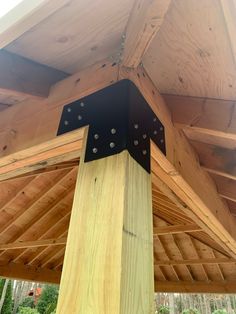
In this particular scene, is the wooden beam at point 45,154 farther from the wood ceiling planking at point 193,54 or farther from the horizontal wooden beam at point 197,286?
the horizontal wooden beam at point 197,286

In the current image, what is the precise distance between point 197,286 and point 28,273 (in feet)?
11.2

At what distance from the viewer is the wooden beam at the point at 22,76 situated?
1.21 meters

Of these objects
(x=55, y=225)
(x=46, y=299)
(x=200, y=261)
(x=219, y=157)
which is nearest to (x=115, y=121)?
(x=219, y=157)

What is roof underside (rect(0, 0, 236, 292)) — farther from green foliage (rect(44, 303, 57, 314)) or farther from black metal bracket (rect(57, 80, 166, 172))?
green foliage (rect(44, 303, 57, 314))

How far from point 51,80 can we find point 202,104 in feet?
2.47

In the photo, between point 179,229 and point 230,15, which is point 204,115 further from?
point 179,229

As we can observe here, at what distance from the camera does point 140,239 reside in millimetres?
778

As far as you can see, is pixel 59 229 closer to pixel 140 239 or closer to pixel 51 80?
pixel 51 80

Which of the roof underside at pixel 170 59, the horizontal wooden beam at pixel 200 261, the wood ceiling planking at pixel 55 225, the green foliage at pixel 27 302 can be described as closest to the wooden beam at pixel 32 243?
the wood ceiling planking at pixel 55 225

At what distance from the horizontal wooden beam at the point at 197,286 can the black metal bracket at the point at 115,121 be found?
16.7 ft

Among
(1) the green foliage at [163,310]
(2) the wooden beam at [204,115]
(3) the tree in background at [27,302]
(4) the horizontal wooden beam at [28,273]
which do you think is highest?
(1) the green foliage at [163,310]

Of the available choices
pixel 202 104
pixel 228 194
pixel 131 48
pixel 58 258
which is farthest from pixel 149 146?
pixel 58 258

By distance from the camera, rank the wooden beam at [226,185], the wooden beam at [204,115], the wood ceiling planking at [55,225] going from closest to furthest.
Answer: the wooden beam at [204,115]
the wooden beam at [226,185]
the wood ceiling planking at [55,225]

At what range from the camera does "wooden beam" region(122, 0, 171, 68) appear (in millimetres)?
869
